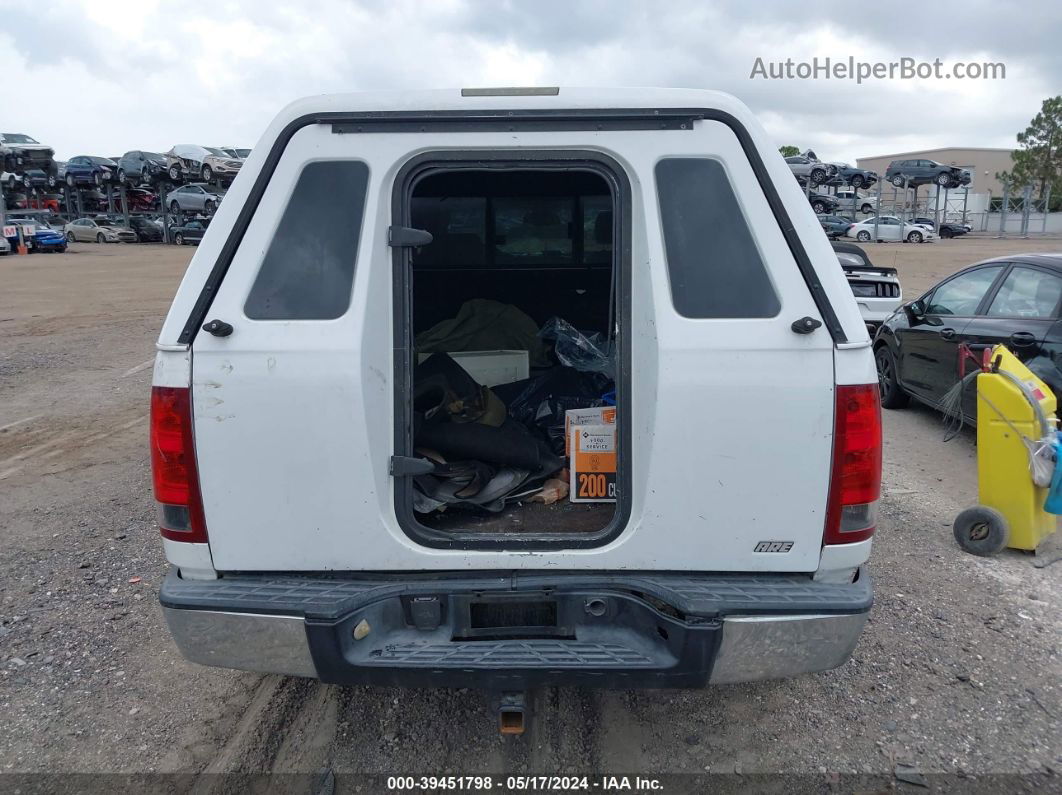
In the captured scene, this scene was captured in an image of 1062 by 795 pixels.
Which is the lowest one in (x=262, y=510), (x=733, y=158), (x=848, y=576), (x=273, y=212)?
(x=848, y=576)

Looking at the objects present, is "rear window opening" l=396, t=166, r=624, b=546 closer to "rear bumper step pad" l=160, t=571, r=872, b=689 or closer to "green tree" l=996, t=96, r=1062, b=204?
"rear bumper step pad" l=160, t=571, r=872, b=689

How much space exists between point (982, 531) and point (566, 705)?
2845 mm

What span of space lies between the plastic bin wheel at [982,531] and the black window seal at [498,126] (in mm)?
2926

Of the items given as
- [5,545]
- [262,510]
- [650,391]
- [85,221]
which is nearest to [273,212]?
[262,510]

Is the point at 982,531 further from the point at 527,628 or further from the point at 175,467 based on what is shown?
the point at 175,467

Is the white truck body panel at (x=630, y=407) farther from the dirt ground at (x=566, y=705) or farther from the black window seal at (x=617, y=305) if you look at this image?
the dirt ground at (x=566, y=705)

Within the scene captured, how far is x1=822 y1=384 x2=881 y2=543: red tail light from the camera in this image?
7.64 feet

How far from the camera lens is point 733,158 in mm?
2410

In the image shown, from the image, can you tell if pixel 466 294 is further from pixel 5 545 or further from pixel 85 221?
pixel 85 221

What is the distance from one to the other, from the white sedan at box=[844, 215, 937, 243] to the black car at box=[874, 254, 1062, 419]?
3548 centimetres

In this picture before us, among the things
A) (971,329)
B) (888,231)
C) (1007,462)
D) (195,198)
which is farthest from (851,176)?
(1007,462)

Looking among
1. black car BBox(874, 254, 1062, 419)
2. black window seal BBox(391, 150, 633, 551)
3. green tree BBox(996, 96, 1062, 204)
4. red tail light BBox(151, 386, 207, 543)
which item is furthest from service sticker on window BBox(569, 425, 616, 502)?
green tree BBox(996, 96, 1062, 204)

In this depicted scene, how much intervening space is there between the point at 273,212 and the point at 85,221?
165ft

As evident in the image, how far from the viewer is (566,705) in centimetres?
314
